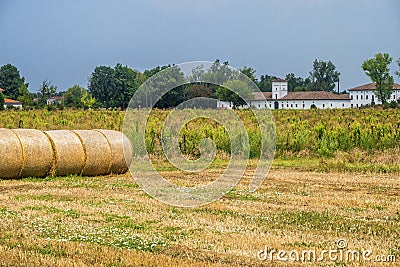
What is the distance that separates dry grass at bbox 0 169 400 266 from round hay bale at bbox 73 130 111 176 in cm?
120

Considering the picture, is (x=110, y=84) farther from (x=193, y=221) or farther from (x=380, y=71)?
(x=193, y=221)

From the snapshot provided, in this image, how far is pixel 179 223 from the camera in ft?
33.3

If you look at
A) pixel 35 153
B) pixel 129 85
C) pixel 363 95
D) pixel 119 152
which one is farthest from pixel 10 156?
pixel 363 95

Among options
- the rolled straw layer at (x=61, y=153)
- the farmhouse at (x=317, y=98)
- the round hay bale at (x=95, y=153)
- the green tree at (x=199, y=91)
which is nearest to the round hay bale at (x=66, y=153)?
the rolled straw layer at (x=61, y=153)

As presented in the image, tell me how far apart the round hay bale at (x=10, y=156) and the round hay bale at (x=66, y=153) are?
908mm

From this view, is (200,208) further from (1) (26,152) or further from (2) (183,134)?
(2) (183,134)

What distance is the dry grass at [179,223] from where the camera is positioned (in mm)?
8023

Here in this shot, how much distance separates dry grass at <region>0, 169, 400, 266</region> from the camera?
8023 millimetres

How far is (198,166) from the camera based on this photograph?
1952 cm

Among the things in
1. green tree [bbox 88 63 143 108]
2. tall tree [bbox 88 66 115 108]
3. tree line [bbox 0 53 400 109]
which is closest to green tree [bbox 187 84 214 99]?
tree line [bbox 0 53 400 109]

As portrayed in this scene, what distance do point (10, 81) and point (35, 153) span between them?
10379cm

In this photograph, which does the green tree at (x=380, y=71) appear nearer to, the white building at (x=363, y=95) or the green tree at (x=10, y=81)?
the white building at (x=363, y=95)

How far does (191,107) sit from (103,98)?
276 feet

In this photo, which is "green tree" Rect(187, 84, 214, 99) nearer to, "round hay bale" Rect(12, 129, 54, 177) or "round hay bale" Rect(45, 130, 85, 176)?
"round hay bale" Rect(45, 130, 85, 176)
